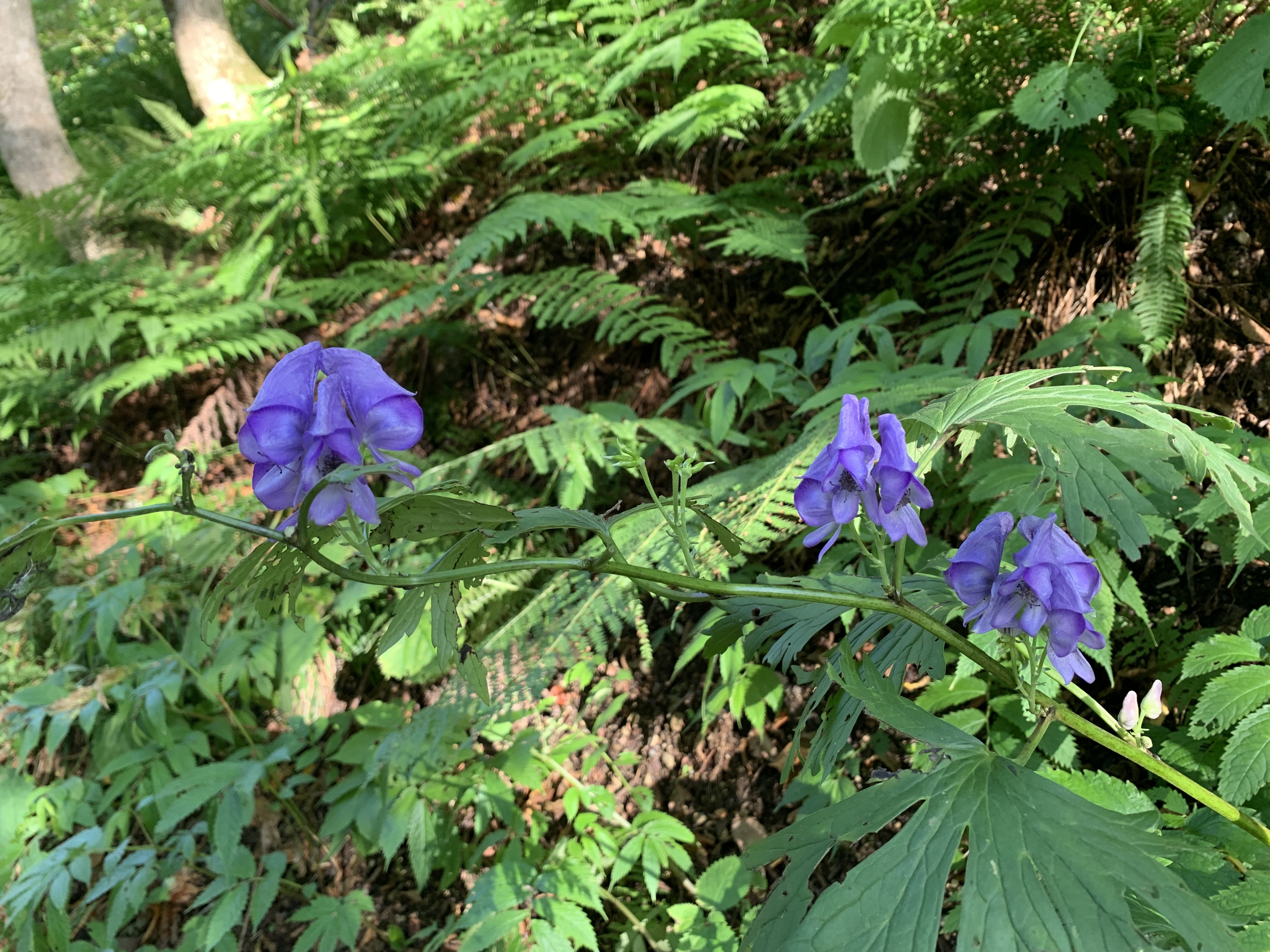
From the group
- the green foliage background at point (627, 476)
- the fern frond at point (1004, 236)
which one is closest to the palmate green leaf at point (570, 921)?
the green foliage background at point (627, 476)

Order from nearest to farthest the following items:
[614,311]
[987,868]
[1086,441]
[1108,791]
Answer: [987,868], [1086,441], [1108,791], [614,311]

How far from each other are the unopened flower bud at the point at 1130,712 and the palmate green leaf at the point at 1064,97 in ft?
4.02

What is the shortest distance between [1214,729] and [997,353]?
3.50 ft

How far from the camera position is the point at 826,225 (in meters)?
2.37

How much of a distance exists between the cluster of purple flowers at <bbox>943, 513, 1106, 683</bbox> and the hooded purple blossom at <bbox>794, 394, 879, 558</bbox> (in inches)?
4.1

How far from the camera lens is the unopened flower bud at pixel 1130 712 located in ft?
2.38

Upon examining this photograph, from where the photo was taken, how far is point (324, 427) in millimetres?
583

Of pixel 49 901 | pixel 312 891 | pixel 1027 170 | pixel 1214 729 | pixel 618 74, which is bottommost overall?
pixel 312 891

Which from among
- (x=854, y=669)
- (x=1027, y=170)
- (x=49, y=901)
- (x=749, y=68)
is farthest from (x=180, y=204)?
(x=854, y=669)

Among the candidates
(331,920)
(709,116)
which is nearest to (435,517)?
(331,920)

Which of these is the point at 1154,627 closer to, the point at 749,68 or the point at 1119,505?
the point at 1119,505

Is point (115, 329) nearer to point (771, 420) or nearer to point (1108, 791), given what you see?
point (771, 420)

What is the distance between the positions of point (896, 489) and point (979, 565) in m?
0.11

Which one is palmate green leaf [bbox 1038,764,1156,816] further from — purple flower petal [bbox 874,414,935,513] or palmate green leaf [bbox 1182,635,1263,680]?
purple flower petal [bbox 874,414,935,513]
